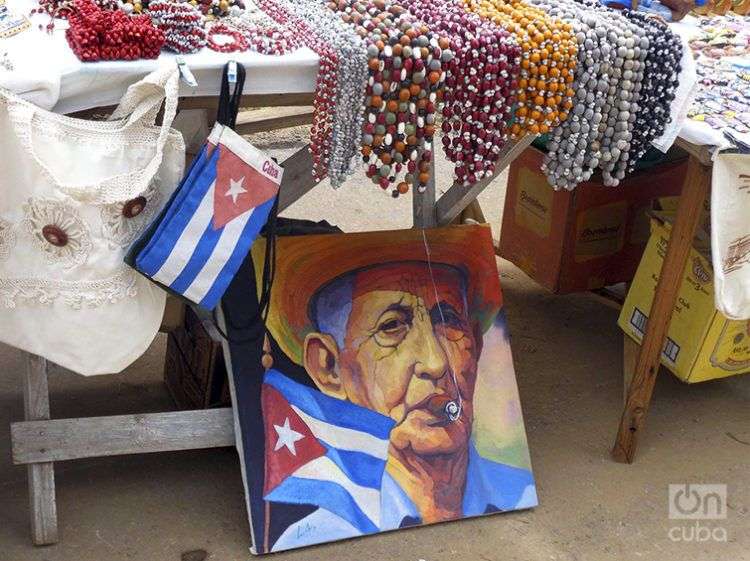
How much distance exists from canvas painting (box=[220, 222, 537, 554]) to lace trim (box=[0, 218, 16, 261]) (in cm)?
66

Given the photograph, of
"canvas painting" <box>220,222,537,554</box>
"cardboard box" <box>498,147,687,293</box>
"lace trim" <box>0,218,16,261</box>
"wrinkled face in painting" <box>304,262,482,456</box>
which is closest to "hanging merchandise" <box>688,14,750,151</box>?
"cardboard box" <box>498,147,687,293</box>

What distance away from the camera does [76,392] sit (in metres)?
3.54

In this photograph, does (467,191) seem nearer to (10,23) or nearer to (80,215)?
(80,215)

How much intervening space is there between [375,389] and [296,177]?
0.67 meters

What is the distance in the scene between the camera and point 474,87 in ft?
8.41

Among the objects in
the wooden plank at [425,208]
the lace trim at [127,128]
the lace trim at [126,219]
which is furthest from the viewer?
the wooden plank at [425,208]

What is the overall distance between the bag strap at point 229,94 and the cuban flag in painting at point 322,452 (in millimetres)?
811

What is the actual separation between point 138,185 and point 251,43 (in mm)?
437

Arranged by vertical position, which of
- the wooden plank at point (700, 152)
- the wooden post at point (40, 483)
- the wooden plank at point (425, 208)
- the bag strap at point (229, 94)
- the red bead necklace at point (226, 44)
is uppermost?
the red bead necklace at point (226, 44)

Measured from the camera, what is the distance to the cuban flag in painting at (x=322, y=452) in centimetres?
293

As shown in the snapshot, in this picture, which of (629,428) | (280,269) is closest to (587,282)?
(629,428)

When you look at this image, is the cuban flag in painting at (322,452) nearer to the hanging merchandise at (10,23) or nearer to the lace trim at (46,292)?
the lace trim at (46,292)
